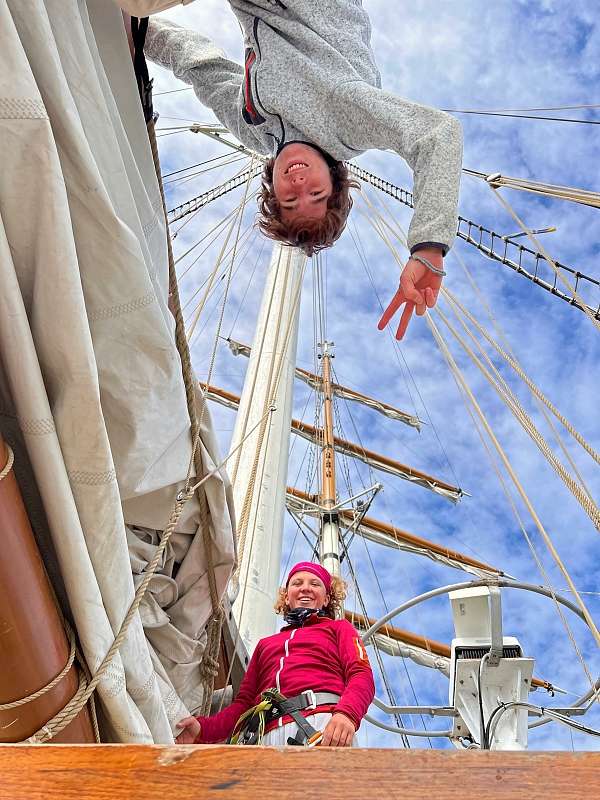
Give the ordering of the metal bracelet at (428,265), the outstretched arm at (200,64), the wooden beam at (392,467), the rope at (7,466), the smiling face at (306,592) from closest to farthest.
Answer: the rope at (7,466) < the metal bracelet at (428,265) < the outstretched arm at (200,64) < the smiling face at (306,592) < the wooden beam at (392,467)

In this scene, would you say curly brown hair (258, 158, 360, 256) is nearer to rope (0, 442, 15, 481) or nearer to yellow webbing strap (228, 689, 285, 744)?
rope (0, 442, 15, 481)

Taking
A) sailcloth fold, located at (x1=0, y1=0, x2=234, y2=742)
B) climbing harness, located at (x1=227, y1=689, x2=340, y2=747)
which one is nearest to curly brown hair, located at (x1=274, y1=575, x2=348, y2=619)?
climbing harness, located at (x1=227, y1=689, x2=340, y2=747)

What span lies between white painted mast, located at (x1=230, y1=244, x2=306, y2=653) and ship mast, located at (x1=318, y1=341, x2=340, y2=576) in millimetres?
3932

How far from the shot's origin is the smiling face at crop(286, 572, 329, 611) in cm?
291

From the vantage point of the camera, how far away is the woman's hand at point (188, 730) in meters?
2.06

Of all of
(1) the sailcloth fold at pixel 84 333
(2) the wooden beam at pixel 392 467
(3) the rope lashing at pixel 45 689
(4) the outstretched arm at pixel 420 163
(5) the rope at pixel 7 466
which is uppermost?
(2) the wooden beam at pixel 392 467

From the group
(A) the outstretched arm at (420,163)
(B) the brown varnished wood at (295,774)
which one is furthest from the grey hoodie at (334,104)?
(B) the brown varnished wood at (295,774)

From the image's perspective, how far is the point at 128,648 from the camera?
1388mm

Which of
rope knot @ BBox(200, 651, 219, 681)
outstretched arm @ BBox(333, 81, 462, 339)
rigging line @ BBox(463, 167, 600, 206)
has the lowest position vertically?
rope knot @ BBox(200, 651, 219, 681)

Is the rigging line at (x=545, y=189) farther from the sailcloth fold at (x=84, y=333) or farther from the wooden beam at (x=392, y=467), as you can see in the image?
the wooden beam at (x=392, y=467)

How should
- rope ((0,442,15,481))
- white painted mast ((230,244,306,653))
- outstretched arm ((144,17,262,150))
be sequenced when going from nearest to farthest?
rope ((0,442,15,481)), outstretched arm ((144,17,262,150)), white painted mast ((230,244,306,653))

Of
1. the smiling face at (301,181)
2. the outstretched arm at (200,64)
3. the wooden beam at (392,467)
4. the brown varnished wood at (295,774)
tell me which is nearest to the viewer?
the brown varnished wood at (295,774)

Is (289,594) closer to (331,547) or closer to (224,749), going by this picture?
(224,749)

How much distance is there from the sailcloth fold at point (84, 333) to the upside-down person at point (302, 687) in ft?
2.33
